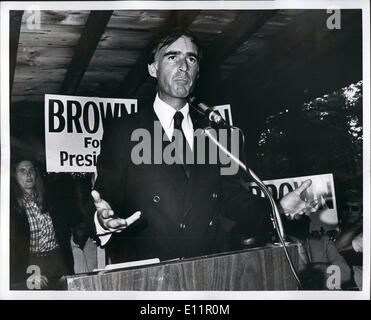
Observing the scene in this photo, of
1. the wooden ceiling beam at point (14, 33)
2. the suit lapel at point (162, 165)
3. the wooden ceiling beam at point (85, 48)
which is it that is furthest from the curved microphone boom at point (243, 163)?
the wooden ceiling beam at point (14, 33)

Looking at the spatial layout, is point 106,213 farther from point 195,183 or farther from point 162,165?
point 195,183

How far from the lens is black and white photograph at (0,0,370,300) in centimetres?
364

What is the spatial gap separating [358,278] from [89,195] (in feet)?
5.37

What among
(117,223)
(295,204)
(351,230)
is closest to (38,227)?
(117,223)

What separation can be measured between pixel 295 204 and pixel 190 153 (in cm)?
68

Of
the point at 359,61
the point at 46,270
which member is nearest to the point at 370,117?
the point at 359,61

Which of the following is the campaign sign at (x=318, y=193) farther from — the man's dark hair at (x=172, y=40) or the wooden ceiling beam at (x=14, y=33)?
the wooden ceiling beam at (x=14, y=33)

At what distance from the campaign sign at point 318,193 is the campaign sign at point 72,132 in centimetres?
92

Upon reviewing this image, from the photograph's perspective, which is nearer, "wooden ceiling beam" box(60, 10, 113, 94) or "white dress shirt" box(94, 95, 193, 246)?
"wooden ceiling beam" box(60, 10, 113, 94)

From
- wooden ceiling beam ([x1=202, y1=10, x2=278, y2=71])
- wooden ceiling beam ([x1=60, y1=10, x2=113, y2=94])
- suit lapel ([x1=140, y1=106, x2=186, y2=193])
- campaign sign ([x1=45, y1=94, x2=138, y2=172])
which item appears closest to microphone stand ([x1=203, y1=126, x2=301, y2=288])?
suit lapel ([x1=140, y1=106, x2=186, y2=193])

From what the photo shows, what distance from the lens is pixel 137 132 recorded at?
3658 mm

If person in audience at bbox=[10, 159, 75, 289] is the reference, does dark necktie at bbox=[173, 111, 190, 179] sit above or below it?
above

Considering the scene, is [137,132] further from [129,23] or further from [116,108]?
[129,23]

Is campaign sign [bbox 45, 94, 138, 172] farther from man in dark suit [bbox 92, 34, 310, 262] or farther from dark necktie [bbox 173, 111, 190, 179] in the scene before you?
dark necktie [bbox 173, 111, 190, 179]
